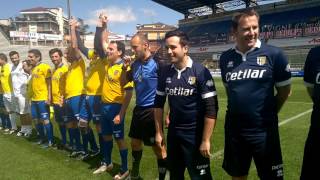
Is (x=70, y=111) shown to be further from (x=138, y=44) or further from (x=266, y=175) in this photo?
(x=266, y=175)

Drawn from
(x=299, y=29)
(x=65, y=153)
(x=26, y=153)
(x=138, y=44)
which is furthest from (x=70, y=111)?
(x=299, y=29)

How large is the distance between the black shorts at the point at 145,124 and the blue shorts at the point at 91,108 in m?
1.48

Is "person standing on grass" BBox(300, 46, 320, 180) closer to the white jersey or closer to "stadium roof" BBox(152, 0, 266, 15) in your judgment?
the white jersey

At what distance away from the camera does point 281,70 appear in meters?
3.38

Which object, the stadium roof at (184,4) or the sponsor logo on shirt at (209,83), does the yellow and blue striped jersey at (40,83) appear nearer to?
the sponsor logo on shirt at (209,83)

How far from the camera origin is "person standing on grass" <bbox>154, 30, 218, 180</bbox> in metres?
3.69

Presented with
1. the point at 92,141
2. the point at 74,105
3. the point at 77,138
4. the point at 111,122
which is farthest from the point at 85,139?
the point at 111,122

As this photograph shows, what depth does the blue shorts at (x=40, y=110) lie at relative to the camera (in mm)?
Result: 8289

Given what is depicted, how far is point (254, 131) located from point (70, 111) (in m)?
4.69

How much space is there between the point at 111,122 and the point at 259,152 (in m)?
2.93

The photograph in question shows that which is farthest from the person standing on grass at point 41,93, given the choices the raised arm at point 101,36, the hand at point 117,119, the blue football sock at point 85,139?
the hand at point 117,119

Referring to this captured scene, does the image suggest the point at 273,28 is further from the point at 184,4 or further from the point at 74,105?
the point at 74,105

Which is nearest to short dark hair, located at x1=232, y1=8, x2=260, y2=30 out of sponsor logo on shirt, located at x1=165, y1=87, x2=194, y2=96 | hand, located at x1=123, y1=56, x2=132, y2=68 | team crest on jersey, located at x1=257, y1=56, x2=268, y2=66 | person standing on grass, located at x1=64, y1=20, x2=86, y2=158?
team crest on jersey, located at x1=257, y1=56, x2=268, y2=66

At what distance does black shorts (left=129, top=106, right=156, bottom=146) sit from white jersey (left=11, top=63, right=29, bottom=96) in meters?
6.04
